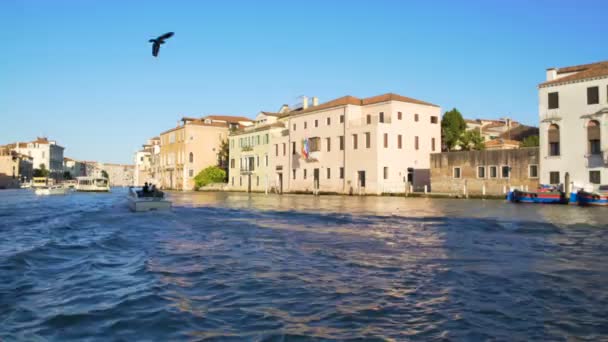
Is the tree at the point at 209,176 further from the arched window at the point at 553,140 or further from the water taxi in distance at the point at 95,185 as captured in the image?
the arched window at the point at 553,140

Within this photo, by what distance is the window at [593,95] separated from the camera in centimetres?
3084

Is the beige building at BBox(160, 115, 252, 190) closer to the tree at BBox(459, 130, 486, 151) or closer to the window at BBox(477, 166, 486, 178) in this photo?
the tree at BBox(459, 130, 486, 151)

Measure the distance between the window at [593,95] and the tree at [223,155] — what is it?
48.5 meters

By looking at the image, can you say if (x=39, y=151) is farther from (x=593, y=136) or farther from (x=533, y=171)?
(x=593, y=136)

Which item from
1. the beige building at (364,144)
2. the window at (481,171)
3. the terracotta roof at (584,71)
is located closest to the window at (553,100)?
the terracotta roof at (584,71)

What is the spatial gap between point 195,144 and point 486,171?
143 feet

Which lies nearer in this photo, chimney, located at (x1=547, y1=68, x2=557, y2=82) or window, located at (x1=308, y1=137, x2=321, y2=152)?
chimney, located at (x1=547, y1=68, x2=557, y2=82)

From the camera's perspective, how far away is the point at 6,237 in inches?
515

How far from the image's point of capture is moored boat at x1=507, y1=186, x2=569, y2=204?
96.4ft

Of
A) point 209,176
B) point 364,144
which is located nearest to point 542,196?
point 364,144

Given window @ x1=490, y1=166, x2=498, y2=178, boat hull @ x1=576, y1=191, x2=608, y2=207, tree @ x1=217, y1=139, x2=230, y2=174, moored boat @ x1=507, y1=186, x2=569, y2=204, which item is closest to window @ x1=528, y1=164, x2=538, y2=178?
window @ x1=490, y1=166, x2=498, y2=178

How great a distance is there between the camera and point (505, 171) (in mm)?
35406

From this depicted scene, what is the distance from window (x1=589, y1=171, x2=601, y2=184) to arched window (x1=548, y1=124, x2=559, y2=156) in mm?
2570

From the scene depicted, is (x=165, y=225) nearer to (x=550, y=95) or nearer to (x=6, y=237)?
(x=6, y=237)
